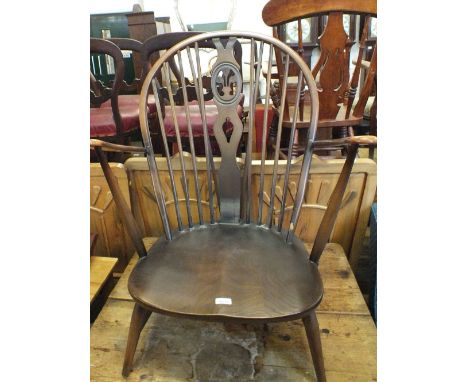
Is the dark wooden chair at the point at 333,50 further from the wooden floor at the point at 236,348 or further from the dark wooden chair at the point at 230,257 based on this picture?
the wooden floor at the point at 236,348

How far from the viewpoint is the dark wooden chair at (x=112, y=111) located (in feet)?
4.37

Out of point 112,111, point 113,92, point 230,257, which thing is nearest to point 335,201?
point 230,257

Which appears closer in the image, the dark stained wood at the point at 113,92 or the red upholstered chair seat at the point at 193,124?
the dark stained wood at the point at 113,92

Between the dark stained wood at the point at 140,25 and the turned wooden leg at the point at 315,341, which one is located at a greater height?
the dark stained wood at the point at 140,25

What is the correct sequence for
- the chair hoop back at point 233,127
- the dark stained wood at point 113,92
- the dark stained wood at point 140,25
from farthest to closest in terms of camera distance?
the dark stained wood at point 140,25 → the dark stained wood at point 113,92 → the chair hoop back at point 233,127

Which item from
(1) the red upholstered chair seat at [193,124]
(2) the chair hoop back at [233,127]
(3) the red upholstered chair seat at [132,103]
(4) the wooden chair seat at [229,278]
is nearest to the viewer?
(4) the wooden chair seat at [229,278]

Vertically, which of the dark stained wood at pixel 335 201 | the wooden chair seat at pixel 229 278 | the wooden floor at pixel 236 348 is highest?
the dark stained wood at pixel 335 201

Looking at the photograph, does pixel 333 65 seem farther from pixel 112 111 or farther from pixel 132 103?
pixel 132 103

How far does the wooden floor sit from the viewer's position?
938 millimetres

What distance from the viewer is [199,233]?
1064 millimetres

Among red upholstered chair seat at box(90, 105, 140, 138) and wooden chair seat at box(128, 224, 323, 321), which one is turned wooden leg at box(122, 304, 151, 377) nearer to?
wooden chair seat at box(128, 224, 323, 321)

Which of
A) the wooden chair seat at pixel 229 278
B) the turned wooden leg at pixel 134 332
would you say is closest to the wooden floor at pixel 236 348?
the turned wooden leg at pixel 134 332
